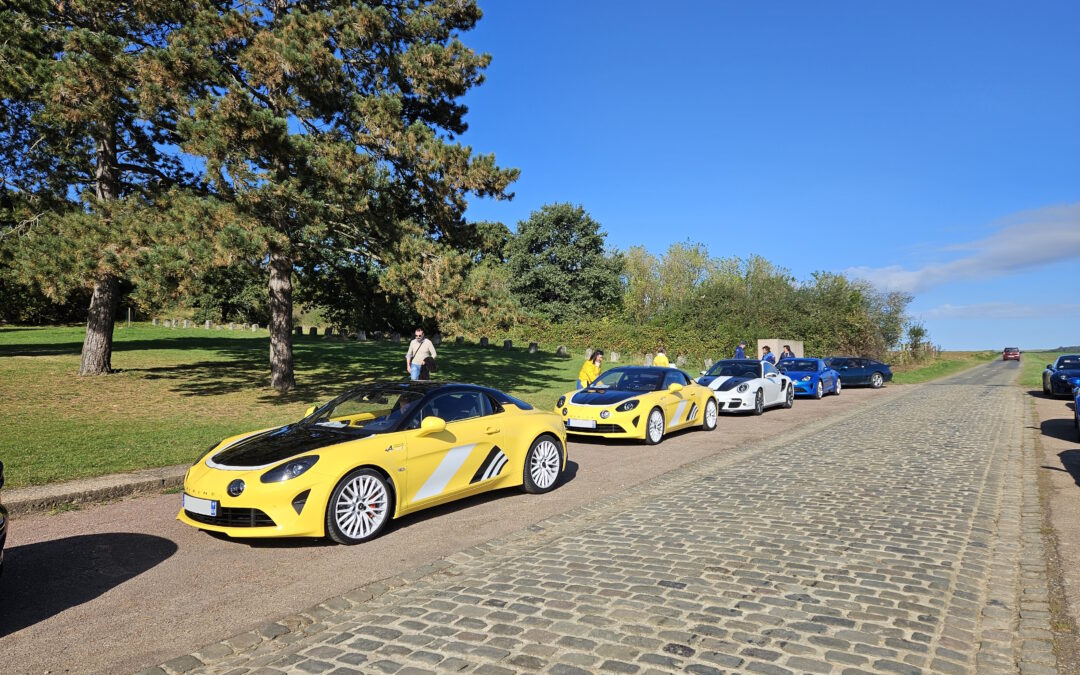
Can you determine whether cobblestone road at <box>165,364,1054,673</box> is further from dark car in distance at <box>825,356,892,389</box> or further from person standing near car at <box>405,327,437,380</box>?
dark car in distance at <box>825,356,892,389</box>

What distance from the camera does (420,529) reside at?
608 centimetres

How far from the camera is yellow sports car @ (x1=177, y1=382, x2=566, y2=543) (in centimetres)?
529

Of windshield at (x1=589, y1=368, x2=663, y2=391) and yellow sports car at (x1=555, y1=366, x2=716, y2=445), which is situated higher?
windshield at (x1=589, y1=368, x2=663, y2=391)

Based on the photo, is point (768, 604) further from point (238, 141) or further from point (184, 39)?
point (184, 39)

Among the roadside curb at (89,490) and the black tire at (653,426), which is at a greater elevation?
the black tire at (653,426)

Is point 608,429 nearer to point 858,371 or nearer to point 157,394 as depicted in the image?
point 157,394

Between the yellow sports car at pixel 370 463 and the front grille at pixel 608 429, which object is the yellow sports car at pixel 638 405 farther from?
the yellow sports car at pixel 370 463

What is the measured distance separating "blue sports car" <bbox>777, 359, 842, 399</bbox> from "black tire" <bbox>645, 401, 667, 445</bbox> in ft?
36.8

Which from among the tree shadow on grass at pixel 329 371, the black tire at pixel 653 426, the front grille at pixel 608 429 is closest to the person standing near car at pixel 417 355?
the tree shadow on grass at pixel 329 371

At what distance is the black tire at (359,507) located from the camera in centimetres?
546

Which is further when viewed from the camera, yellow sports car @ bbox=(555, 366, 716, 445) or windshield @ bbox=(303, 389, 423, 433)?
yellow sports car @ bbox=(555, 366, 716, 445)

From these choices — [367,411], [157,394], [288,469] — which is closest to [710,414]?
[367,411]

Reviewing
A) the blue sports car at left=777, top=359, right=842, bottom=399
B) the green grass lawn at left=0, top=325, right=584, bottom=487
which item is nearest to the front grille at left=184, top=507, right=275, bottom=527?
the green grass lawn at left=0, top=325, right=584, bottom=487

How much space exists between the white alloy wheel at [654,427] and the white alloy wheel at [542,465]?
3.57 m
